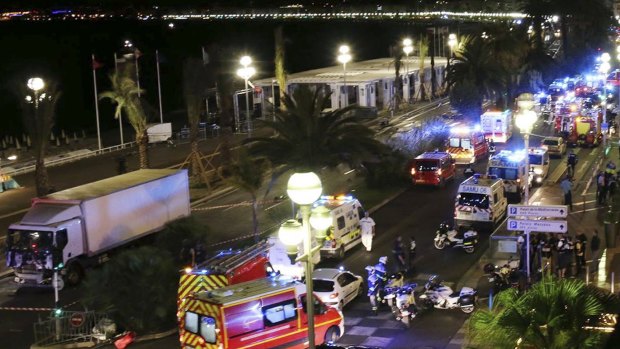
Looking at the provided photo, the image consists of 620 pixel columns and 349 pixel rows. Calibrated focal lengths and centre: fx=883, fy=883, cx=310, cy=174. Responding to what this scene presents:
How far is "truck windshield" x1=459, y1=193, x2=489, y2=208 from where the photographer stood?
32906mm

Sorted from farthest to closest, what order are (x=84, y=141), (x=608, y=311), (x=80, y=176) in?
(x=84, y=141)
(x=80, y=176)
(x=608, y=311)

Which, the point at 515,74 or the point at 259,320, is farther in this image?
the point at 515,74

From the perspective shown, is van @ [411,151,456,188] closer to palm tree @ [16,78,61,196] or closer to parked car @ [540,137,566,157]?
parked car @ [540,137,566,157]

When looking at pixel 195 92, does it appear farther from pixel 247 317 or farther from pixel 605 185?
pixel 247 317

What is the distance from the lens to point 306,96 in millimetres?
36531

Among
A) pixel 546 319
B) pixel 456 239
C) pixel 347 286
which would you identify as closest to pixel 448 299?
pixel 347 286

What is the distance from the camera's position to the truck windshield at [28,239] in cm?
2797

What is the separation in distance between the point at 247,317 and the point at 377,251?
12.9 meters

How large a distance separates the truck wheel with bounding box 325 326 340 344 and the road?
0.78m

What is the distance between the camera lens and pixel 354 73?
7362 cm

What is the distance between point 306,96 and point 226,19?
8825cm

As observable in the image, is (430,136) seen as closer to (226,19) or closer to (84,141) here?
(84,141)

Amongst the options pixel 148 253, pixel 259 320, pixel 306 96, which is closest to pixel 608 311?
pixel 259 320

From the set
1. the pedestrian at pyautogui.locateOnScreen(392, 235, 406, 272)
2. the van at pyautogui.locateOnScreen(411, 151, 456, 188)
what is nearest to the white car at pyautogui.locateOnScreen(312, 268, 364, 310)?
the pedestrian at pyautogui.locateOnScreen(392, 235, 406, 272)
